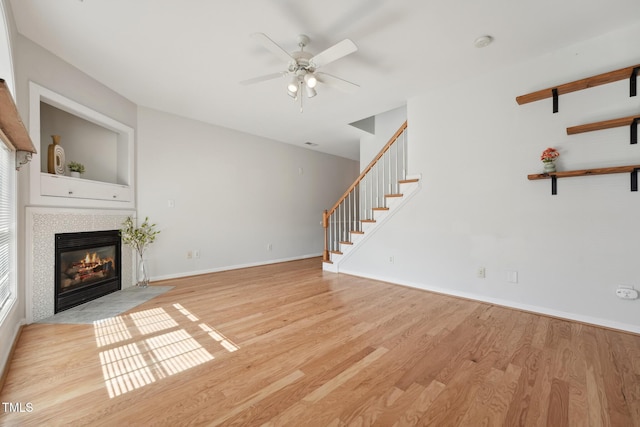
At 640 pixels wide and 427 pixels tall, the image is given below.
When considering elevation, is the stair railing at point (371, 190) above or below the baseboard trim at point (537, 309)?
above

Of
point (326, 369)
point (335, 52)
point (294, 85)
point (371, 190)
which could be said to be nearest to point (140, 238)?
point (294, 85)

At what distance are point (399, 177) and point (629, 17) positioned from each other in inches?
120

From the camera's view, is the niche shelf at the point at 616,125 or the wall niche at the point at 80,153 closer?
the niche shelf at the point at 616,125

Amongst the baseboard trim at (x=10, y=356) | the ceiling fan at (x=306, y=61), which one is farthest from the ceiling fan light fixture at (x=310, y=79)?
the baseboard trim at (x=10, y=356)

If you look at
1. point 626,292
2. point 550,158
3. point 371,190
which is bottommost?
point 626,292

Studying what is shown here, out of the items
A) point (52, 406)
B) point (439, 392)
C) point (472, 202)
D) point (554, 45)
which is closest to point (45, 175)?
point (52, 406)

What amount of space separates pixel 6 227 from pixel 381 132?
5.38m

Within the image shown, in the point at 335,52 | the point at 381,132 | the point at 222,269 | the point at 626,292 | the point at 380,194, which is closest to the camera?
the point at 335,52

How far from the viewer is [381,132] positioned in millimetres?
5418

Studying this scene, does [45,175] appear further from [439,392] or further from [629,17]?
[629,17]

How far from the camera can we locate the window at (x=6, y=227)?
2.02 m

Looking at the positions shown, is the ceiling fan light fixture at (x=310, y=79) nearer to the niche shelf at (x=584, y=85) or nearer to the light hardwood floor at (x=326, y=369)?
the niche shelf at (x=584, y=85)

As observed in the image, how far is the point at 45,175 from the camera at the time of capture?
8.94ft

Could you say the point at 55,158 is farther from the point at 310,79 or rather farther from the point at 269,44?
the point at 310,79
